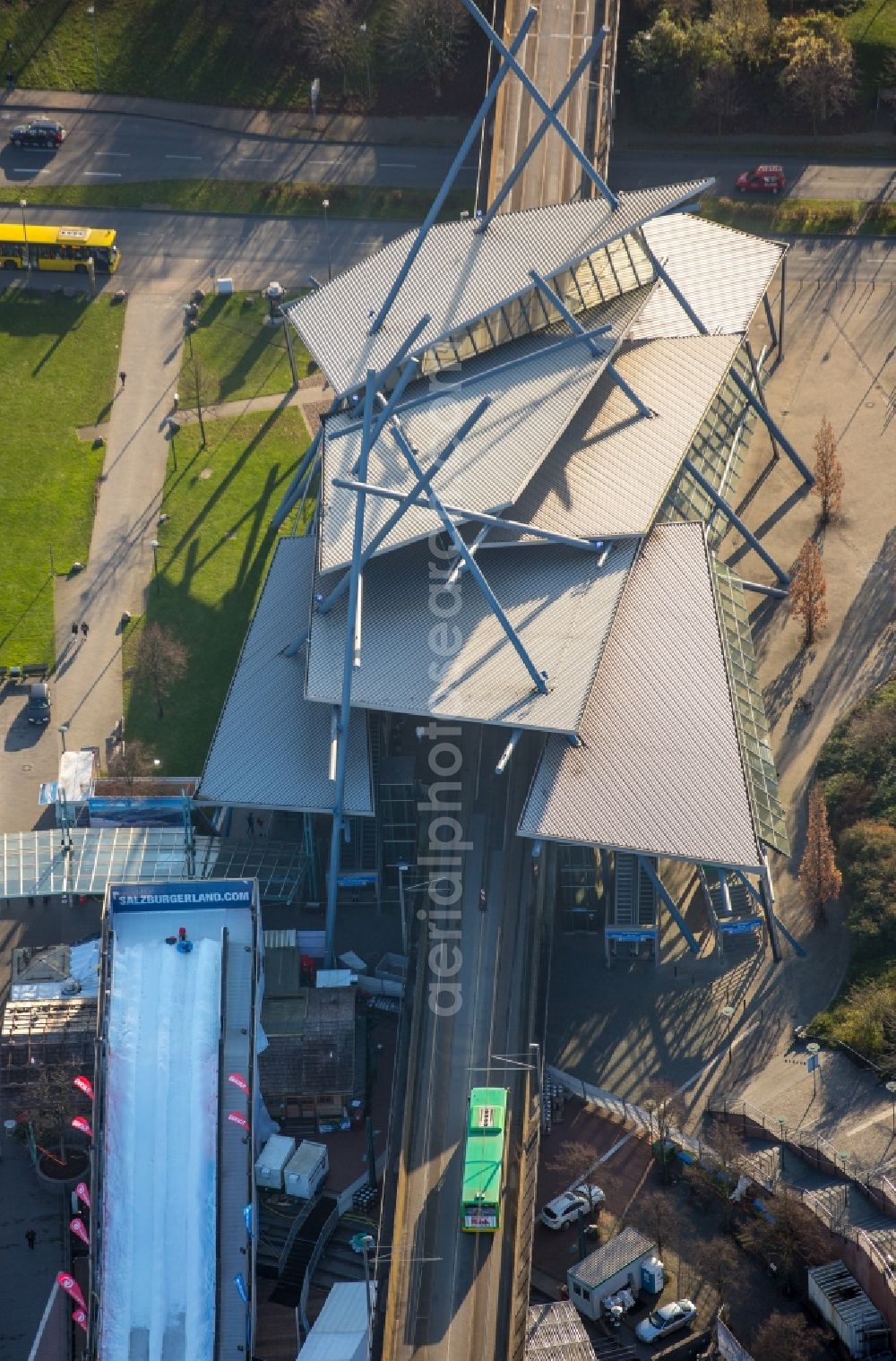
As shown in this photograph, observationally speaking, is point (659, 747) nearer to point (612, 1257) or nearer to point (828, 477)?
point (612, 1257)

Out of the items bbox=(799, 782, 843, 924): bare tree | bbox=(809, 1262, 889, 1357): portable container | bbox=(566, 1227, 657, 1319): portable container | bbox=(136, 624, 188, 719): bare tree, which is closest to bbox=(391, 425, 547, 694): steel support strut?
bbox=(799, 782, 843, 924): bare tree

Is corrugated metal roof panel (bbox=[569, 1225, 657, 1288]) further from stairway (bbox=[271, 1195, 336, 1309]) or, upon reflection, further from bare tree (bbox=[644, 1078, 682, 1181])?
stairway (bbox=[271, 1195, 336, 1309])

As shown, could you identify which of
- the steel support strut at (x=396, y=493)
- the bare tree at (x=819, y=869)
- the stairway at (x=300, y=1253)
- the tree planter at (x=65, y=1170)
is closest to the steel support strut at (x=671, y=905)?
the bare tree at (x=819, y=869)

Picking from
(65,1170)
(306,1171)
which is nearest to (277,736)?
(306,1171)

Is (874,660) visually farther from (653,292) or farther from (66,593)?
(66,593)

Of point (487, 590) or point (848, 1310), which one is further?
point (487, 590)
